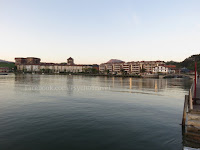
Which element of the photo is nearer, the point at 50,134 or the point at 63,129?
the point at 50,134

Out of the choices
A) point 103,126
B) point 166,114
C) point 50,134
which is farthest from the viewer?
point 166,114

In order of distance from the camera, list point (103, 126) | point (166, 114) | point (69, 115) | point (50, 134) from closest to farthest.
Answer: point (50, 134)
point (103, 126)
point (69, 115)
point (166, 114)

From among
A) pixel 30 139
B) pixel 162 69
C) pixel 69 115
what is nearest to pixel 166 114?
pixel 69 115

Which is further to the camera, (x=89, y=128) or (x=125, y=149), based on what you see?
(x=89, y=128)

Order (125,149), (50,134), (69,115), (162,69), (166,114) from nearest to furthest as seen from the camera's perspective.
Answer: (125,149)
(50,134)
(69,115)
(166,114)
(162,69)

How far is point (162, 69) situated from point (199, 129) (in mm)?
193483

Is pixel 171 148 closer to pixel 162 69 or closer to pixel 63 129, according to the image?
pixel 63 129

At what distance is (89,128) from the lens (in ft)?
53.5

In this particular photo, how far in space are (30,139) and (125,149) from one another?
7.82 metres

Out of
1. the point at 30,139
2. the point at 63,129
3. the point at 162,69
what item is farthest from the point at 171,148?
the point at 162,69

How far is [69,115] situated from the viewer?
20875 mm

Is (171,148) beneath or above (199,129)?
beneath

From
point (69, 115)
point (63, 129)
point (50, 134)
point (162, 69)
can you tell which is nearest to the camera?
point (50, 134)

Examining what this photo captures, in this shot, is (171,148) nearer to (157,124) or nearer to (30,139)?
(157,124)
